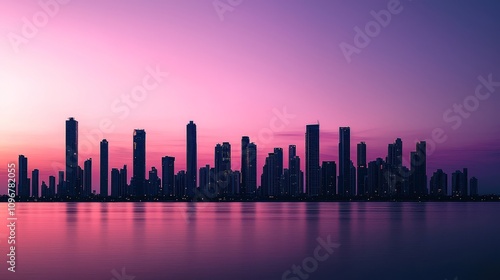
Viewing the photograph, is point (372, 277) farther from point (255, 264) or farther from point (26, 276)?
point (26, 276)

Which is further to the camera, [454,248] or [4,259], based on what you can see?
[454,248]

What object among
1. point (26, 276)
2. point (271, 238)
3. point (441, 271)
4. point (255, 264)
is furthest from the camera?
point (271, 238)

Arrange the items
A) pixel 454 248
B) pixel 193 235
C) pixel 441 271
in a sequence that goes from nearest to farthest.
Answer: pixel 441 271 < pixel 454 248 < pixel 193 235

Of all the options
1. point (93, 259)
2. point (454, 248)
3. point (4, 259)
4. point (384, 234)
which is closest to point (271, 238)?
point (384, 234)

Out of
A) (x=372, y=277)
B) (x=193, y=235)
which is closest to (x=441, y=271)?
(x=372, y=277)

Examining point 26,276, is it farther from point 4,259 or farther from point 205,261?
point 205,261

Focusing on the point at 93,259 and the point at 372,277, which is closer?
the point at 372,277

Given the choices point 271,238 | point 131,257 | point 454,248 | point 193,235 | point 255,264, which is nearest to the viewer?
point 255,264

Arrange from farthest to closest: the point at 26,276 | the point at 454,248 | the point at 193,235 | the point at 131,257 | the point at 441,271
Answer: the point at 193,235
the point at 454,248
the point at 131,257
the point at 441,271
the point at 26,276

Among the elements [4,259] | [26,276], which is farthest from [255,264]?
[4,259]
